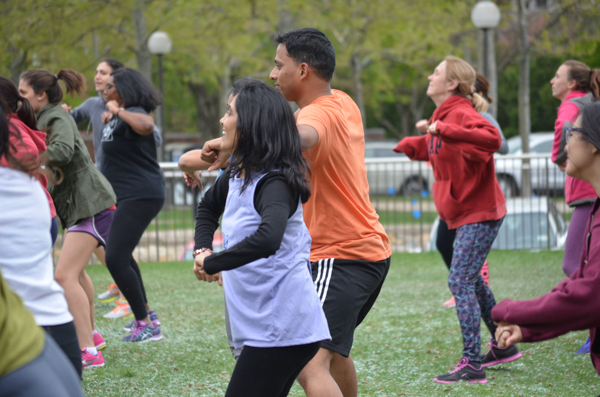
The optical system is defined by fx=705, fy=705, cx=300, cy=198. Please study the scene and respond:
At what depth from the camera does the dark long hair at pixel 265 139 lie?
264cm

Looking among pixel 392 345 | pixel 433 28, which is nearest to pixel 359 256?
pixel 392 345

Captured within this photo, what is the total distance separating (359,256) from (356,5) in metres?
17.7

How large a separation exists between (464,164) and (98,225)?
8.83 feet

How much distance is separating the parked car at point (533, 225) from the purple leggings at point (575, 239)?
5.71 meters

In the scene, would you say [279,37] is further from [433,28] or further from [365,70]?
[365,70]

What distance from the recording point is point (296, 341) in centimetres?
259

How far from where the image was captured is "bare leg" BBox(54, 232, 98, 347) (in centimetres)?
471

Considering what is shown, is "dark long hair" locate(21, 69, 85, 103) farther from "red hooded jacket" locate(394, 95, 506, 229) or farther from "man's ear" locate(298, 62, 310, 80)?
"red hooded jacket" locate(394, 95, 506, 229)

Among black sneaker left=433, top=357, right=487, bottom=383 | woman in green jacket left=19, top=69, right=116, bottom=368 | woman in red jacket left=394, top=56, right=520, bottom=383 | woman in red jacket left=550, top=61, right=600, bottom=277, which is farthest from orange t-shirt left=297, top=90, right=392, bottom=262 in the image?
woman in green jacket left=19, top=69, right=116, bottom=368

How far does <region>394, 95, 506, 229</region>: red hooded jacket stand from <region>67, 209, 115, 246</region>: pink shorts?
2.42 m

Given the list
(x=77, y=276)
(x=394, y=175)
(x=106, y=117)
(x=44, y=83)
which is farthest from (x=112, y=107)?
(x=394, y=175)

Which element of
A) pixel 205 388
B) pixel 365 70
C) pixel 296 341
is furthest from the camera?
pixel 365 70

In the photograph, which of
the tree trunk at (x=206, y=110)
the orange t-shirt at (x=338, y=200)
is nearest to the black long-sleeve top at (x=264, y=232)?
the orange t-shirt at (x=338, y=200)

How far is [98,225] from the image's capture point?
5.26 m
